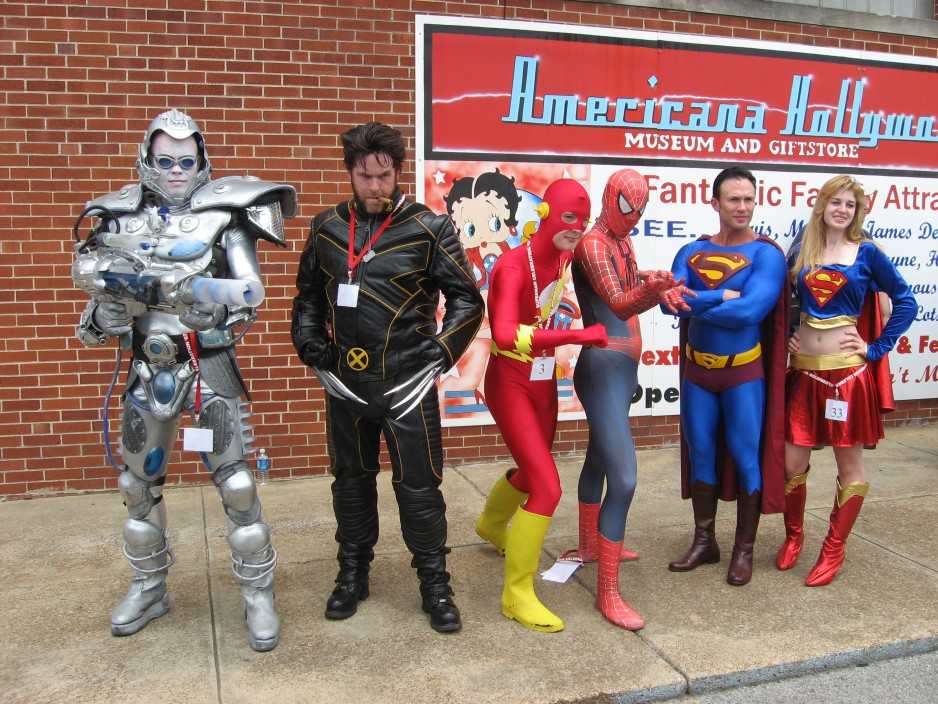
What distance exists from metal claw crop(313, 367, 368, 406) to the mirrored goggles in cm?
95

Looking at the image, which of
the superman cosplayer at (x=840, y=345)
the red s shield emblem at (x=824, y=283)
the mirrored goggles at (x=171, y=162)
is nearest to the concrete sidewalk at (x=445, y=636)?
the superman cosplayer at (x=840, y=345)

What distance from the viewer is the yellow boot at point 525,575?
3.47 m

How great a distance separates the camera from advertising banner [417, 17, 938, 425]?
5.94m

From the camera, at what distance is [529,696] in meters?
2.96

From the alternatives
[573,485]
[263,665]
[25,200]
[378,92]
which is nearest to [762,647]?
[263,665]

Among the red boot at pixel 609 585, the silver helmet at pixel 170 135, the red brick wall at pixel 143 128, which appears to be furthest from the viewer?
the red brick wall at pixel 143 128

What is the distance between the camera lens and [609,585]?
3598mm

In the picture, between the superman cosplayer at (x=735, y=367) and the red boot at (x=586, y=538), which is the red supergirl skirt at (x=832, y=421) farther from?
the red boot at (x=586, y=538)

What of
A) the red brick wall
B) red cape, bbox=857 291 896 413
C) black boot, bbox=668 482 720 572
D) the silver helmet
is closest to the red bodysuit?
black boot, bbox=668 482 720 572

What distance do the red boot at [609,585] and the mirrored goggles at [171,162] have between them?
2.30 metres

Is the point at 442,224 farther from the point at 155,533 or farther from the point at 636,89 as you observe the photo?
the point at 636,89

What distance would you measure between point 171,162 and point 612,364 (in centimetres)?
195

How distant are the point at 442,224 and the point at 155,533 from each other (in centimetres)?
176

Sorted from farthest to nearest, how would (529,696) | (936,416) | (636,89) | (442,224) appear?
Answer: (936,416)
(636,89)
(442,224)
(529,696)
